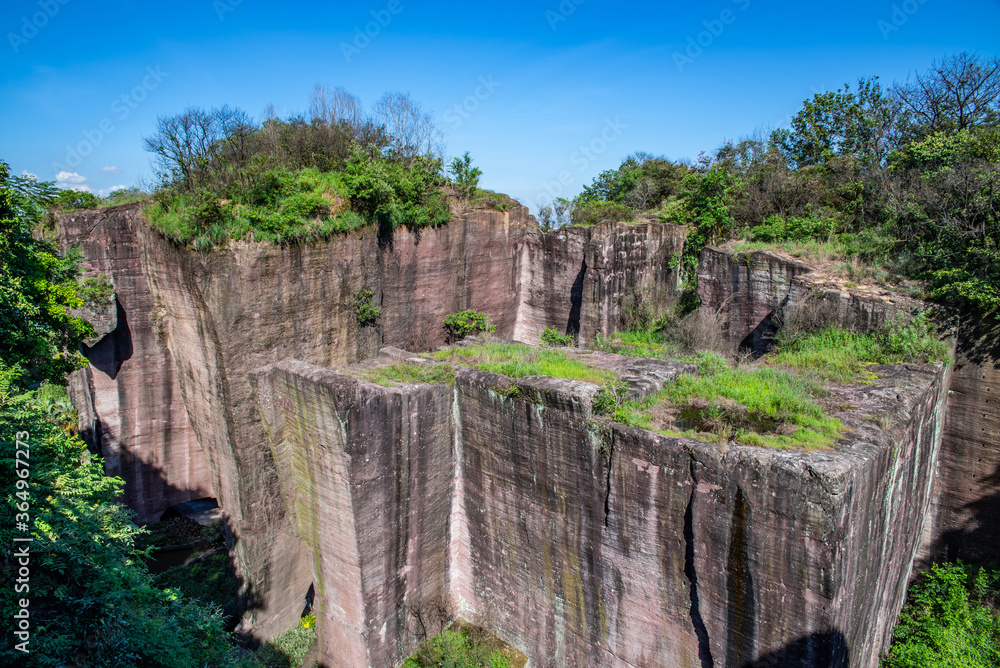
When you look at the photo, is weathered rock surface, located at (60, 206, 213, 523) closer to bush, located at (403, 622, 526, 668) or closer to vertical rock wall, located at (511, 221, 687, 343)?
bush, located at (403, 622, 526, 668)

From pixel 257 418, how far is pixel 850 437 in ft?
32.1

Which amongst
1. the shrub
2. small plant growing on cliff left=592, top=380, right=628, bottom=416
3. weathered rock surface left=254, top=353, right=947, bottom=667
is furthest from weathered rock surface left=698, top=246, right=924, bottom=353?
small plant growing on cliff left=592, top=380, right=628, bottom=416

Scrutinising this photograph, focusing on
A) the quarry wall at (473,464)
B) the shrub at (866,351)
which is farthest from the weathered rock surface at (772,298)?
the shrub at (866,351)

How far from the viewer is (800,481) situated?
5320mm

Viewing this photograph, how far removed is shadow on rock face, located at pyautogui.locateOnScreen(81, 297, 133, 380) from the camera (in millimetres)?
13586

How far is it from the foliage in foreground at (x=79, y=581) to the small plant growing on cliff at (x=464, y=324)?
28.2 feet

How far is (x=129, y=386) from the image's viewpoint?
45.9 feet

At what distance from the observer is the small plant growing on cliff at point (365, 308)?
11.7m

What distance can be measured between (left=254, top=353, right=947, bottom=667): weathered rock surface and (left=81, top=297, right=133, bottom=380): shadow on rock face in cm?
670

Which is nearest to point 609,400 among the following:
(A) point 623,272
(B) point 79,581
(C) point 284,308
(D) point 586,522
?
(D) point 586,522

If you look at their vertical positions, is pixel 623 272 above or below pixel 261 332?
above

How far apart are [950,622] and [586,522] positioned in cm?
587

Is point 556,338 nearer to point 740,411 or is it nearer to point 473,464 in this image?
point 473,464

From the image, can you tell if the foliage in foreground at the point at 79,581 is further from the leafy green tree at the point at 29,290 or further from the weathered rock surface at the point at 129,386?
the weathered rock surface at the point at 129,386
